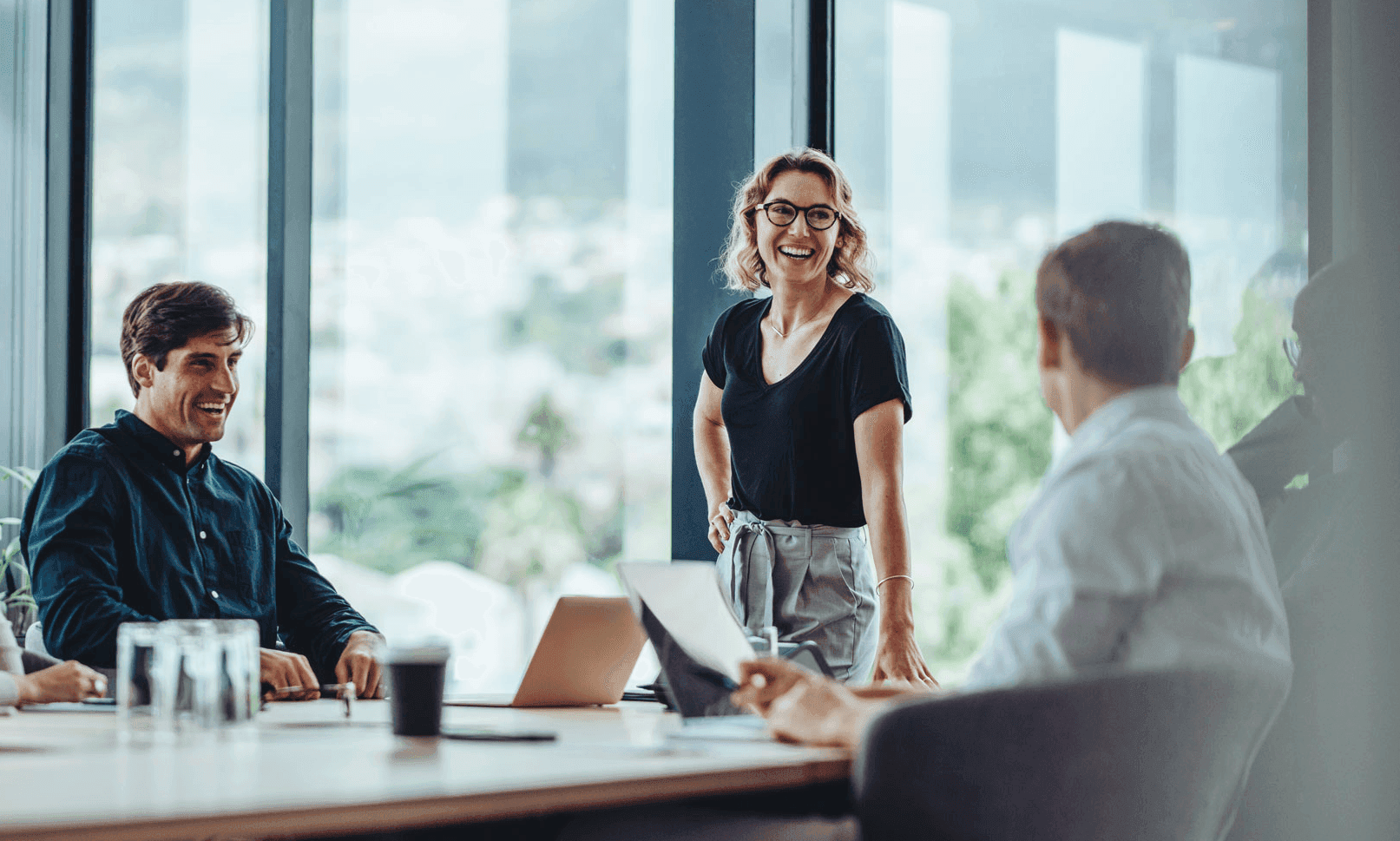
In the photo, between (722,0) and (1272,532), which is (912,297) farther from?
(1272,532)

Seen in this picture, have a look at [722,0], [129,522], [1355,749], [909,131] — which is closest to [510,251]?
[722,0]

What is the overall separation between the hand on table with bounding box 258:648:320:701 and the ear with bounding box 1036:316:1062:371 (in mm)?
1200

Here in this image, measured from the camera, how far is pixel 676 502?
11.8 ft

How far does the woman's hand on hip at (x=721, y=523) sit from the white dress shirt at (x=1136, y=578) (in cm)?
149

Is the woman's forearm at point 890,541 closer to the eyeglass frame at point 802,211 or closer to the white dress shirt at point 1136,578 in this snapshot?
the eyeglass frame at point 802,211

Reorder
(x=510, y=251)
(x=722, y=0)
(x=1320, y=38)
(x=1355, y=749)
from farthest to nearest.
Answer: (x=510, y=251) → (x=722, y=0) → (x=1320, y=38) → (x=1355, y=749)

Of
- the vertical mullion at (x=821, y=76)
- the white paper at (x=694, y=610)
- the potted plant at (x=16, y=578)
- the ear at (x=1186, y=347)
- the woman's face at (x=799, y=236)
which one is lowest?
the potted plant at (x=16, y=578)

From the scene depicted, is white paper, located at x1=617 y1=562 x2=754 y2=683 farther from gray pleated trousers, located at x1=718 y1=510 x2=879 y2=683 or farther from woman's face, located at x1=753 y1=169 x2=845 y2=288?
woman's face, located at x1=753 y1=169 x2=845 y2=288

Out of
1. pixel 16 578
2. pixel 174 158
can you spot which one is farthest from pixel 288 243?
pixel 16 578

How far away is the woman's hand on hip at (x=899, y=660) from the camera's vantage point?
237cm

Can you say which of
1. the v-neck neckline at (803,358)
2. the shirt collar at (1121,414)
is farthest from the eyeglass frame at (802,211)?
the shirt collar at (1121,414)

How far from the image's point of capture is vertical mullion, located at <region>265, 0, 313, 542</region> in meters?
4.36

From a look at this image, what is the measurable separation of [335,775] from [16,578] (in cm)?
361

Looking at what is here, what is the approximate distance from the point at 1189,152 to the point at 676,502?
5.08ft
